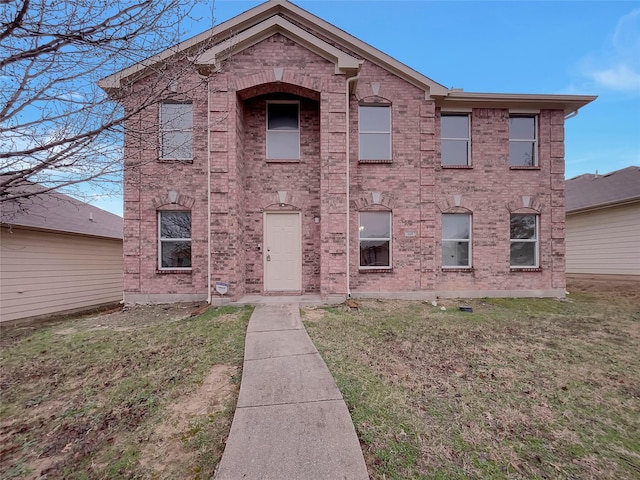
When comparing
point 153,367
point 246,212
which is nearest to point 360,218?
point 246,212

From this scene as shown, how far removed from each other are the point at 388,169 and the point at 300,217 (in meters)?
2.87

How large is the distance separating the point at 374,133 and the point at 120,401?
26.2 ft

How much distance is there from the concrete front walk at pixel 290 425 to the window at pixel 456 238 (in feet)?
20.6

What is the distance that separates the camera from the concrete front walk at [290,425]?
6.42 feet

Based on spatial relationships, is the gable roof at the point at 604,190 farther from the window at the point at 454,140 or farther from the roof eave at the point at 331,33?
the roof eave at the point at 331,33

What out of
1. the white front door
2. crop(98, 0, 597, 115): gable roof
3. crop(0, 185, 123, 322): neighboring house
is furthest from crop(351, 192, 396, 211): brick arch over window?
crop(0, 185, 123, 322): neighboring house


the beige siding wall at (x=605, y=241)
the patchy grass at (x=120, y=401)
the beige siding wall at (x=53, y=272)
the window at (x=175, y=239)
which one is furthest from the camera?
the beige siding wall at (x=605, y=241)

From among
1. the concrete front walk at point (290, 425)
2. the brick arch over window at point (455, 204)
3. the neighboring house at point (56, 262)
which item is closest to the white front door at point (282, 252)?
the concrete front walk at point (290, 425)

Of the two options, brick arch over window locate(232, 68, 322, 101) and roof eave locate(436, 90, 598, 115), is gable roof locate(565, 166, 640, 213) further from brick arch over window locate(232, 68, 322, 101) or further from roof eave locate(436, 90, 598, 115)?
brick arch over window locate(232, 68, 322, 101)

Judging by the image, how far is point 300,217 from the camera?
317 inches

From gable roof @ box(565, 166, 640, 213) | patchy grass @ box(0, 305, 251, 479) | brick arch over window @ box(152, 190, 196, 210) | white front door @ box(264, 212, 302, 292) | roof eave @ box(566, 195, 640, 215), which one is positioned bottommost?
patchy grass @ box(0, 305, 251, 479)

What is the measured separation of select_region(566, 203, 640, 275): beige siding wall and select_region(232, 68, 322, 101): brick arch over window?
12.3 meters

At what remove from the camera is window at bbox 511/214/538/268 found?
8.81 metres

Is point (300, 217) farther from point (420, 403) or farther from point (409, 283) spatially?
point (420, 403)
